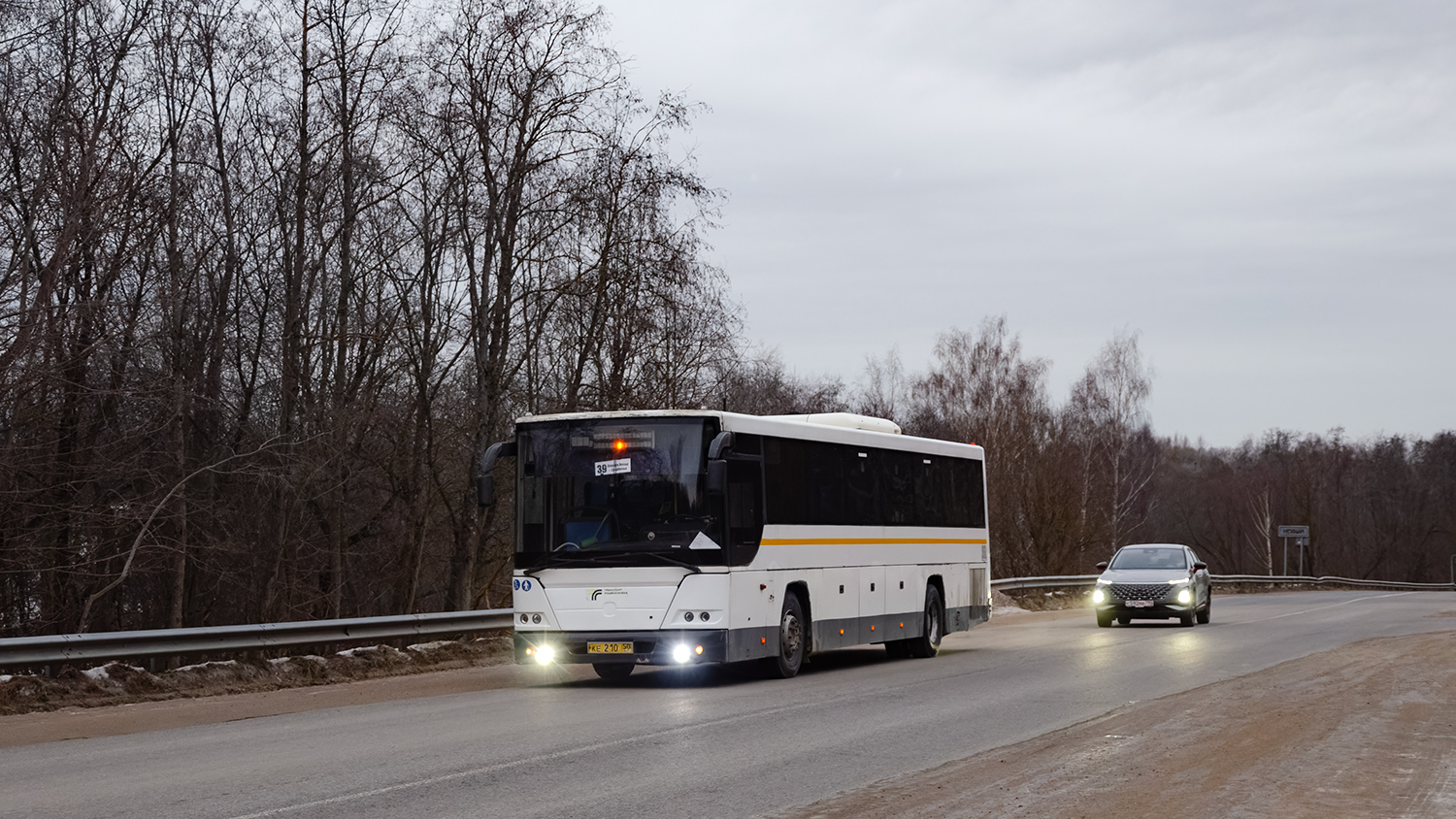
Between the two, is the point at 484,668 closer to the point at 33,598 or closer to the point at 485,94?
the point at 33,598

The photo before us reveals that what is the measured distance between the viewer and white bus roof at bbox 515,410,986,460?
16.1 metres

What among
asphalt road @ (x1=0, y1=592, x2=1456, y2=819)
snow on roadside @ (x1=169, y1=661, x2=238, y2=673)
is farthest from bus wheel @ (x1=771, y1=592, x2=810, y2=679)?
snow on roadside @ (x1=169, y1=661, x2=238, y2=673)

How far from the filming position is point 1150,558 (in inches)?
1169

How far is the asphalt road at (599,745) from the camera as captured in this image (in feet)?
27.0

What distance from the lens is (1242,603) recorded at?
42.2 m

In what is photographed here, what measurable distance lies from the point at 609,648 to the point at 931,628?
6.92m

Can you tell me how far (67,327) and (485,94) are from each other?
39.9 feet

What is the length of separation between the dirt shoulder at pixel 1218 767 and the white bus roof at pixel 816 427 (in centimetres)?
547

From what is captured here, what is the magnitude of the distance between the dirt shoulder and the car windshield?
14551 mm

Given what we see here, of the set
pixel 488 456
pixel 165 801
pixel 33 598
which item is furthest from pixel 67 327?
pixel 165 801

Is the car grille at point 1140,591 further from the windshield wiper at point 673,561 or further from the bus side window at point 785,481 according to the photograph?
the windshield wiper at point 673,561

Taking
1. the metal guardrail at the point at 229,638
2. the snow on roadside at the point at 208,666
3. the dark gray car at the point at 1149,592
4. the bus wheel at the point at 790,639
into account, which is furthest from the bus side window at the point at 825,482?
the dark gray car at the point at 1149,592

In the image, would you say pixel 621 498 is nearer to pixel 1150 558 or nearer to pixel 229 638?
pixel 229 638

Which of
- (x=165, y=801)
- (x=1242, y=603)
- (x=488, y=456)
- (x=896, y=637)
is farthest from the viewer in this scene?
(x=1242, y=603)
